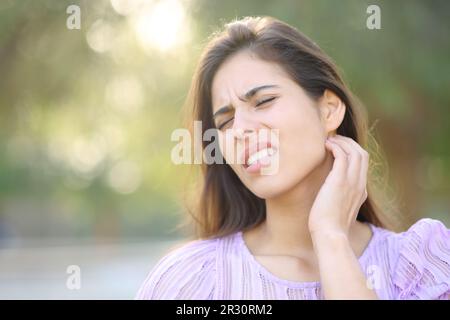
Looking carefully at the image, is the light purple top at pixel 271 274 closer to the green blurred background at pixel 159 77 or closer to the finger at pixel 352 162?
the finger at pixel 352 162

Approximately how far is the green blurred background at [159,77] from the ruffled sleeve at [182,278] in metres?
0.67

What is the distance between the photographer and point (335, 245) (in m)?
1.21

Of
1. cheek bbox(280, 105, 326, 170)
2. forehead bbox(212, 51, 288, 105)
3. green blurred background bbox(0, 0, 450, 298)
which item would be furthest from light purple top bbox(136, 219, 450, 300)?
green blurred background bbox(0, 0, 450, 298)

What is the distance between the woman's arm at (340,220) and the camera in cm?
117

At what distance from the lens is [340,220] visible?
1275mm

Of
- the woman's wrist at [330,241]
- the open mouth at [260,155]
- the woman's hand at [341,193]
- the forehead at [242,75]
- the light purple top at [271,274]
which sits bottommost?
the light purple top at [271,274]

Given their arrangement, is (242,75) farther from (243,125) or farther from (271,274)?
(271,274)

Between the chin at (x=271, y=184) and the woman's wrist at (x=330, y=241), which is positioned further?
the chin at (x=271, y=184)

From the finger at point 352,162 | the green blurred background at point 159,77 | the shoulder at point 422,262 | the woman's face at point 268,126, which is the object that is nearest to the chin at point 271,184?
the woman's face at point 268,126

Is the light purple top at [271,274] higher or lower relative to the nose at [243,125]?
lower

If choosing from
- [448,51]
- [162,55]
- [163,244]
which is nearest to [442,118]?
[448,51]

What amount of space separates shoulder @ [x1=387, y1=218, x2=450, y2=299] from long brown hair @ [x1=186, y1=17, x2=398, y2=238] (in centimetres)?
13

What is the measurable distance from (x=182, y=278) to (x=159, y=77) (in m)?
2.67

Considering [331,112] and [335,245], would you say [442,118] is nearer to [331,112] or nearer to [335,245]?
Answer: [331,112]
